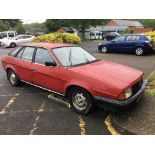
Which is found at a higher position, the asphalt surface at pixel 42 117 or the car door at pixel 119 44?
the car door at pixel 119 44

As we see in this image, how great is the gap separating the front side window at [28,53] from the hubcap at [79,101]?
6.72 feet

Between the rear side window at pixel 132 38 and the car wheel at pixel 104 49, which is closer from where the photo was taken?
the rear side window at pixel 132 38

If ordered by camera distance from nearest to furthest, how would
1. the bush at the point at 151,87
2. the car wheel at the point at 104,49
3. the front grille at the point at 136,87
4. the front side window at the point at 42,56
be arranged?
1. the front grille at the point at 136,87
2. the front side window at the point at 42,56
3. the bush at the point at 151,87
4. the car wheel at the point at 104,49

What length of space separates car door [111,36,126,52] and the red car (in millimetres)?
9470

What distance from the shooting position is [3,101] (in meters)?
6.32

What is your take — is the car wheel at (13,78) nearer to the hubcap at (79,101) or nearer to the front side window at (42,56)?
the front side window at (42,56)

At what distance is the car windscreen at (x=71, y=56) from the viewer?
5758 mm

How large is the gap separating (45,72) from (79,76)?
1.16 m

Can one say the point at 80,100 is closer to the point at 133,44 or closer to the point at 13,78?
the point at 13,78

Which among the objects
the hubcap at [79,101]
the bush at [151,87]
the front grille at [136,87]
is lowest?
the bush at [151,87]

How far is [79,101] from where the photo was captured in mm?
5273

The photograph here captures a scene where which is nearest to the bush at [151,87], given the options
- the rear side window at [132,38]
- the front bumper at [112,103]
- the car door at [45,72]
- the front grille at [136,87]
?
the front grille at [136,87]

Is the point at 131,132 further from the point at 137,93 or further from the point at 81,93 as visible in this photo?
the point at 81,93

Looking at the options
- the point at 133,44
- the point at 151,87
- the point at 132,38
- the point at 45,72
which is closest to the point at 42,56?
the point at 45,72
